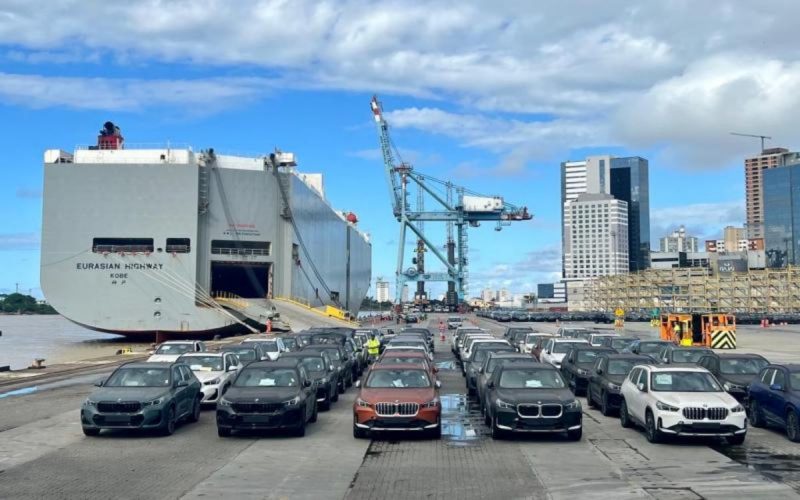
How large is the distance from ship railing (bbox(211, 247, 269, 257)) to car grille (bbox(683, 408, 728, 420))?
5012 centimetres

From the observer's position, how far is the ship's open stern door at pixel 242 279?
63094 millimetres

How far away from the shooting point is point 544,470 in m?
11.5

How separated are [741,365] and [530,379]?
722cm

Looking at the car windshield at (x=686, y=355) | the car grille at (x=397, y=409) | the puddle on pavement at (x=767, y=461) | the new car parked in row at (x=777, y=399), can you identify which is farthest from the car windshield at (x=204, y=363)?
the car windshield at (x=686, y=355)

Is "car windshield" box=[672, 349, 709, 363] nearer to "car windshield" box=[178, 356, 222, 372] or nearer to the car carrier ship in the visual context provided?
"car windshield" box=[178, 356, 222, 372]

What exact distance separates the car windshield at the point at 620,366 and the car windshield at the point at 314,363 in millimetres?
6930

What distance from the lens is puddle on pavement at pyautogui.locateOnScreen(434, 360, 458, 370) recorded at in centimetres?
3245

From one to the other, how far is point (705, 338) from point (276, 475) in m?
38.6

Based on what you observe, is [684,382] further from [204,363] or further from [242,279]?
[242,279]

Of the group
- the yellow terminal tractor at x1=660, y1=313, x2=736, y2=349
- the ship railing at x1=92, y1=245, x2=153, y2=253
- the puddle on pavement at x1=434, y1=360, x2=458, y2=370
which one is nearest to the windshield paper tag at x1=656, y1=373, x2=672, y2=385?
the puddle on pavement at x1=434, y1=360, x2=458, y2=370

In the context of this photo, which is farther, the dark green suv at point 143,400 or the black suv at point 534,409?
the dark green suv at point 143,400

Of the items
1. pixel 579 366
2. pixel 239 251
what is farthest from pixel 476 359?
pixel 239 251

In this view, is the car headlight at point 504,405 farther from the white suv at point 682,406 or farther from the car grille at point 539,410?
the white suv at point 682,406

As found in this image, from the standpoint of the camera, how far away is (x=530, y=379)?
593 inches
